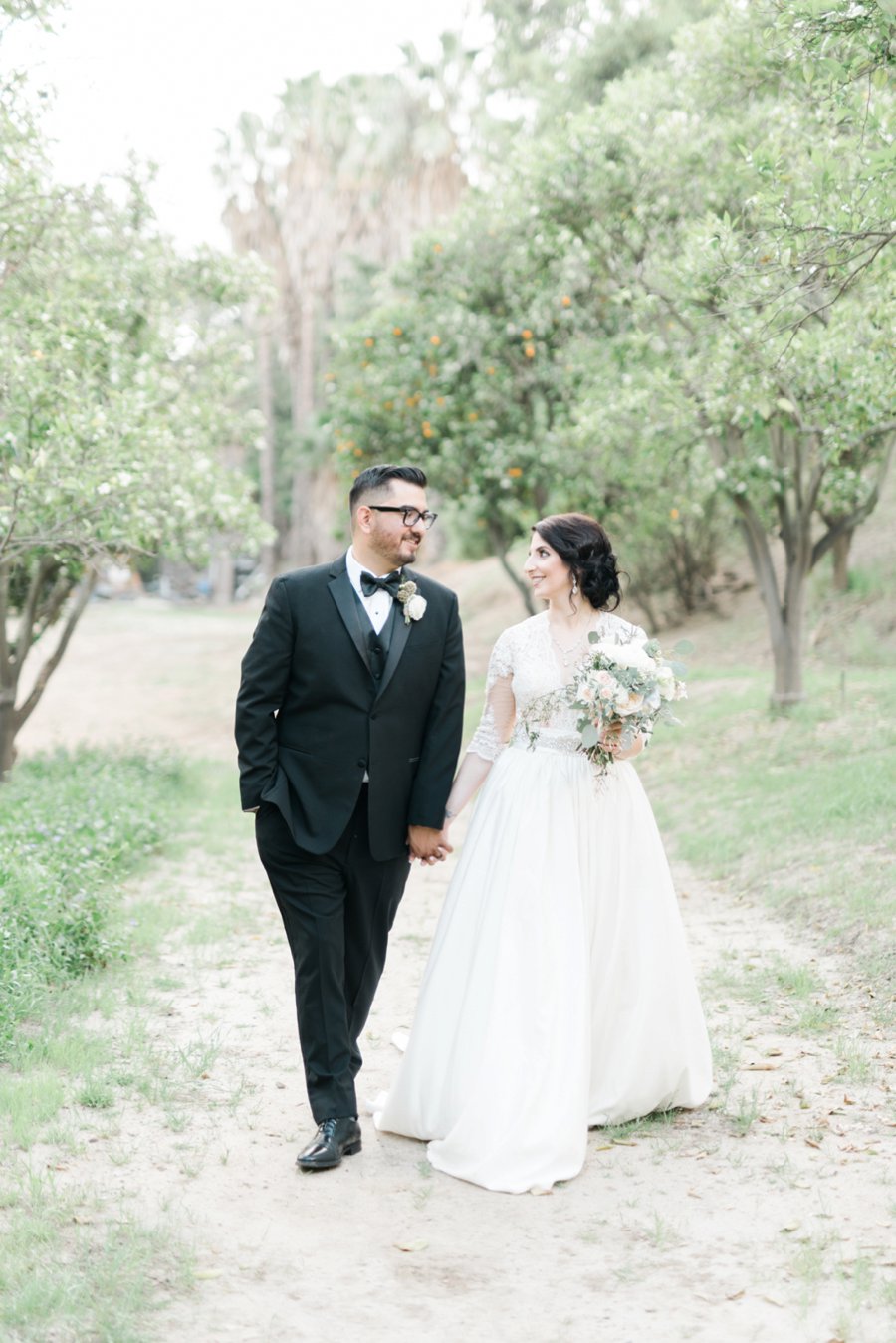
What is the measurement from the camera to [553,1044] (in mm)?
4762

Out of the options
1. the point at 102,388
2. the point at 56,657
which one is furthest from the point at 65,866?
the point at 56,657

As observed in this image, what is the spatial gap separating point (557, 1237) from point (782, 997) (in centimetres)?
299

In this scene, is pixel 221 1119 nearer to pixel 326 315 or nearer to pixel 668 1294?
pixel 668 1294

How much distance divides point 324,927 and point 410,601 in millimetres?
1178

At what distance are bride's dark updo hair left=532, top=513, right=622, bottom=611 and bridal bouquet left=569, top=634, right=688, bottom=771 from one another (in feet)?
0.78

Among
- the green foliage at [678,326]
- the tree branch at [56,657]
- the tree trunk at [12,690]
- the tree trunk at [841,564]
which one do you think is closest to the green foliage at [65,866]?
the tree trunk at [12,690]

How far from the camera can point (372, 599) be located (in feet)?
16.2

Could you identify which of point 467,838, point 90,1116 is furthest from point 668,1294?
point 90,1116

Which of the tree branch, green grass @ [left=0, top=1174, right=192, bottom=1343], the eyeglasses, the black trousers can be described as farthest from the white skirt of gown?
the tree branch

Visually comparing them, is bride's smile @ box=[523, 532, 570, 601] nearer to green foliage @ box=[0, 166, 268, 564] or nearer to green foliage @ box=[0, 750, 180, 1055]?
green foliage @ box=[0, 750, 180, 1055]

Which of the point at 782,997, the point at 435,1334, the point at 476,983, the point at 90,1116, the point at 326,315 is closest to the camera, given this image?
the point at 435,1334

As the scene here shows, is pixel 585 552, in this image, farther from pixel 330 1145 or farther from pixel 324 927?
pixel 330 1145

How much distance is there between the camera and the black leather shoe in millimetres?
4750

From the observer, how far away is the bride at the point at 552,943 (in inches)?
187
